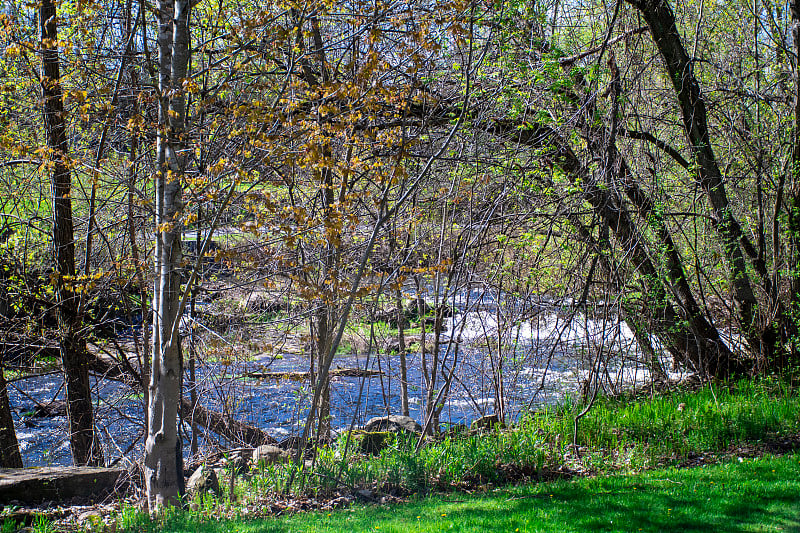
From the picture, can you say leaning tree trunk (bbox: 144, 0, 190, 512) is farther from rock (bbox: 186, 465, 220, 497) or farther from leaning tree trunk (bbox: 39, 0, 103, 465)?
leaning tree trunk (bbox: 39, 0, 103, 465)

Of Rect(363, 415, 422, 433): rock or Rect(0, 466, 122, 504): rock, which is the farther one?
Rect(363, 415, 422, 433): rock

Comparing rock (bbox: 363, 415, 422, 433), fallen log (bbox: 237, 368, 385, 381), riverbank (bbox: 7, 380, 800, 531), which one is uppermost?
fallen log (bbox: 237, 368, 385, 381)

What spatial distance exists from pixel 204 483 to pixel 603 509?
3653 millimetres

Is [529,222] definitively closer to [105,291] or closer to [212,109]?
[212,109]

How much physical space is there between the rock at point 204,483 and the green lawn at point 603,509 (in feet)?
2.75

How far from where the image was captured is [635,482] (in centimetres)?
587

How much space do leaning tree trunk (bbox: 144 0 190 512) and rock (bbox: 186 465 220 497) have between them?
22 cm

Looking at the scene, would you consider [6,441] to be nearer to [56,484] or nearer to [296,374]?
[56,484]

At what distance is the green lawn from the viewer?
4723mm

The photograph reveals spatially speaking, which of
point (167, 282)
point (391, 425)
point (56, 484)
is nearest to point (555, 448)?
point (391, 425)

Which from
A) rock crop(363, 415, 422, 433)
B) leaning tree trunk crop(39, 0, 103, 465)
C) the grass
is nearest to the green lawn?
the grass

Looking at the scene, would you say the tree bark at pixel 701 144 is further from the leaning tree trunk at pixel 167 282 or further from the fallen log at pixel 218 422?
the fallen log at pixel 218 422

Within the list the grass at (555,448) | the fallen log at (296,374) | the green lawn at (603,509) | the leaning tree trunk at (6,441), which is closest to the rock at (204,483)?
the grass at (555,448)

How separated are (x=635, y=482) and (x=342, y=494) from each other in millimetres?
2670
